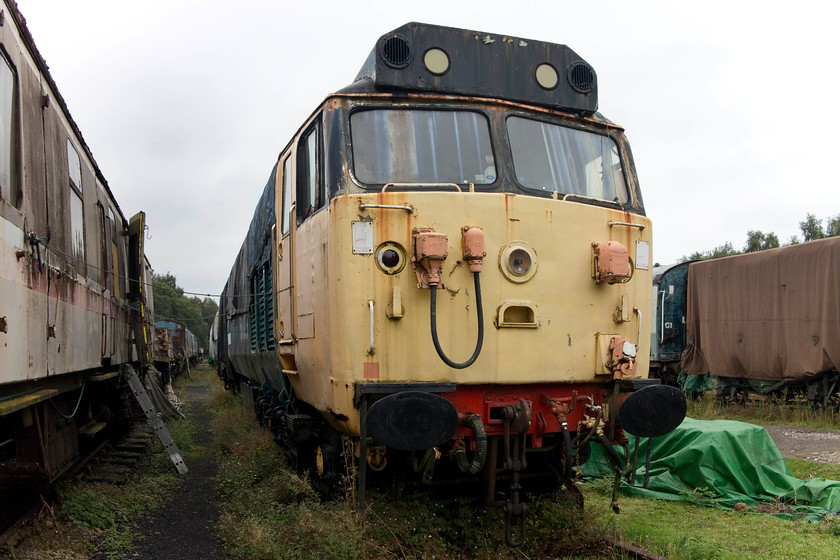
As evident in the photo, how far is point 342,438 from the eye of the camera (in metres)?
4.99

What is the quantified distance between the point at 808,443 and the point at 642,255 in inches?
259

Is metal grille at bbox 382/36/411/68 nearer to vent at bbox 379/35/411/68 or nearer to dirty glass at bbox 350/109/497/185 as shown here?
vent at bbox 379/35/411/68

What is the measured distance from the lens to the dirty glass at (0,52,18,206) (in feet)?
13.5

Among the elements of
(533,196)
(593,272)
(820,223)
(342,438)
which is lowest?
(342,438)

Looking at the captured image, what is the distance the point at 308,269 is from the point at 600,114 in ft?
8.67

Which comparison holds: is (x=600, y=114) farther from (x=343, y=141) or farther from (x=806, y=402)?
(x=806, y=402)

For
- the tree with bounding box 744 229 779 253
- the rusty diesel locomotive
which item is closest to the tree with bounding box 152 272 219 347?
the tree with bounding box 744 229 779 253

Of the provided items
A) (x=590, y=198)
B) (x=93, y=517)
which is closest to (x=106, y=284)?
(x=93, y=517)

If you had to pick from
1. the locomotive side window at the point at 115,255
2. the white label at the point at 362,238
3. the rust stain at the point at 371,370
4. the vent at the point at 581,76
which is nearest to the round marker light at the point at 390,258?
the white label at the point at 362,238

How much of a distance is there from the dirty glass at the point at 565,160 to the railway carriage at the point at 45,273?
327 centimetres

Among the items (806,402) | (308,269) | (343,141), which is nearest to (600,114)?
(343,141)

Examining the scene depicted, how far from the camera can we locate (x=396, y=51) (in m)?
4.93

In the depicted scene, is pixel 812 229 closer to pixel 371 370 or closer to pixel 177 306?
pixel 371 370

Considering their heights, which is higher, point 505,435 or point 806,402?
point 505,435
